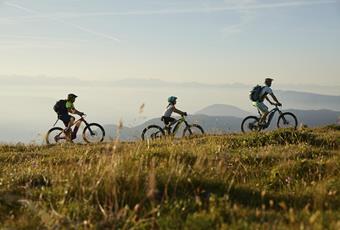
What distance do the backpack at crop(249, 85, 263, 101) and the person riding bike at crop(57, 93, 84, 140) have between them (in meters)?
8.74

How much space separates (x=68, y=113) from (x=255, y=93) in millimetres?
9572

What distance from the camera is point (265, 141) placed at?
52.2 feet

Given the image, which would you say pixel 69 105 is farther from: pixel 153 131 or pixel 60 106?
pixel 153 131

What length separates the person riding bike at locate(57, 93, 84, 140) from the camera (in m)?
24.9

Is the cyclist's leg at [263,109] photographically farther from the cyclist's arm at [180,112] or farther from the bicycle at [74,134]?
the bicycle at [74,134]

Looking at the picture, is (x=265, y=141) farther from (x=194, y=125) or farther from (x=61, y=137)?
(x=61, y=137)

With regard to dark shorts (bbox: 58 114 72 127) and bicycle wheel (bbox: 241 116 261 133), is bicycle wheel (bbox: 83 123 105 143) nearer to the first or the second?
dark shorts (bbox: 58 114 72 127)

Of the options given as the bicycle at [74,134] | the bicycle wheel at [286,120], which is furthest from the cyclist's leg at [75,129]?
the bicycle wheel at [286,120]

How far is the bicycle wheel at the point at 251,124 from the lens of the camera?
27.2m

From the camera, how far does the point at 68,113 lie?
2559 cm

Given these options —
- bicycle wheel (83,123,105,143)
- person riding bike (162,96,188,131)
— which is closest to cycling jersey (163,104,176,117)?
person riding bike (162,96,188,131)

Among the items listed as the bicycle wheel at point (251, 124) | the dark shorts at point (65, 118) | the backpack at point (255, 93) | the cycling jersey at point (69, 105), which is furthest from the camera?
the bicycle wheel at point (251, 124)

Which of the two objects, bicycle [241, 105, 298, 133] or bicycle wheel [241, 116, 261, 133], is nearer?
bicycle [241, 105, 298, 133]

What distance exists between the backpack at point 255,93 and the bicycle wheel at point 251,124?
54.1 inches
